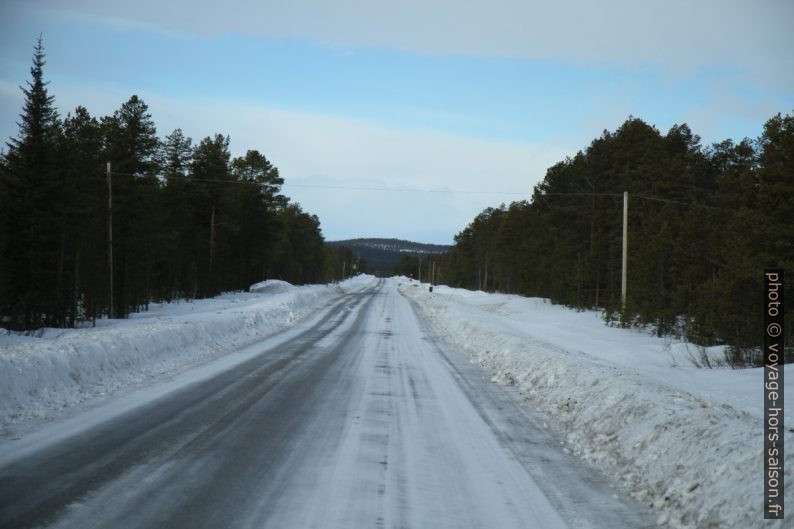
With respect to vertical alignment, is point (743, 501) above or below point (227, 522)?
above

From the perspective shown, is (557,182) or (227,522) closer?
(227,522)

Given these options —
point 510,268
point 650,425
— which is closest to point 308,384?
point 650,425

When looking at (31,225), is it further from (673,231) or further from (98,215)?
(673,231)

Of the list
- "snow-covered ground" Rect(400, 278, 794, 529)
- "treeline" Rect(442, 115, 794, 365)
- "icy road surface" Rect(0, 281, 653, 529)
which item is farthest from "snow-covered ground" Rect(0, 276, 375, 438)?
"treeline" Rect(442, 115, 794, 365)

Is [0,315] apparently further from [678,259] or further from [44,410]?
[678,259]

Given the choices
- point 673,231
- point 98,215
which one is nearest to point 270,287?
point 98,215

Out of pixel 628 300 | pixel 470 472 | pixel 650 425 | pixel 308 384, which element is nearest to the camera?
pixel 470 472

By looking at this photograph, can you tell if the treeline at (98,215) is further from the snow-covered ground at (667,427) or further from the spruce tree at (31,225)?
the snow-covered ground at (667,427)

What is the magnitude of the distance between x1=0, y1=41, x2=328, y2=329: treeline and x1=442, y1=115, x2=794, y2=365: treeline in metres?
26.2

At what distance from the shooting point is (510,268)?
7431cm

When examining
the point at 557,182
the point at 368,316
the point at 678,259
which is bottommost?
the point at 368,316

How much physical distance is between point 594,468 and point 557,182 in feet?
123

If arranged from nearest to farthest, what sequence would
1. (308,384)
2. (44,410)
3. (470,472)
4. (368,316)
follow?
(470,472), (44,410), (308,384), (368,316)

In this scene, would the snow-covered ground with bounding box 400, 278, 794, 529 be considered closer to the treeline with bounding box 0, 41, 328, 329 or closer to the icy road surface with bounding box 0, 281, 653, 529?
the icy road surface with bounding box 0, 281, 653, 529
